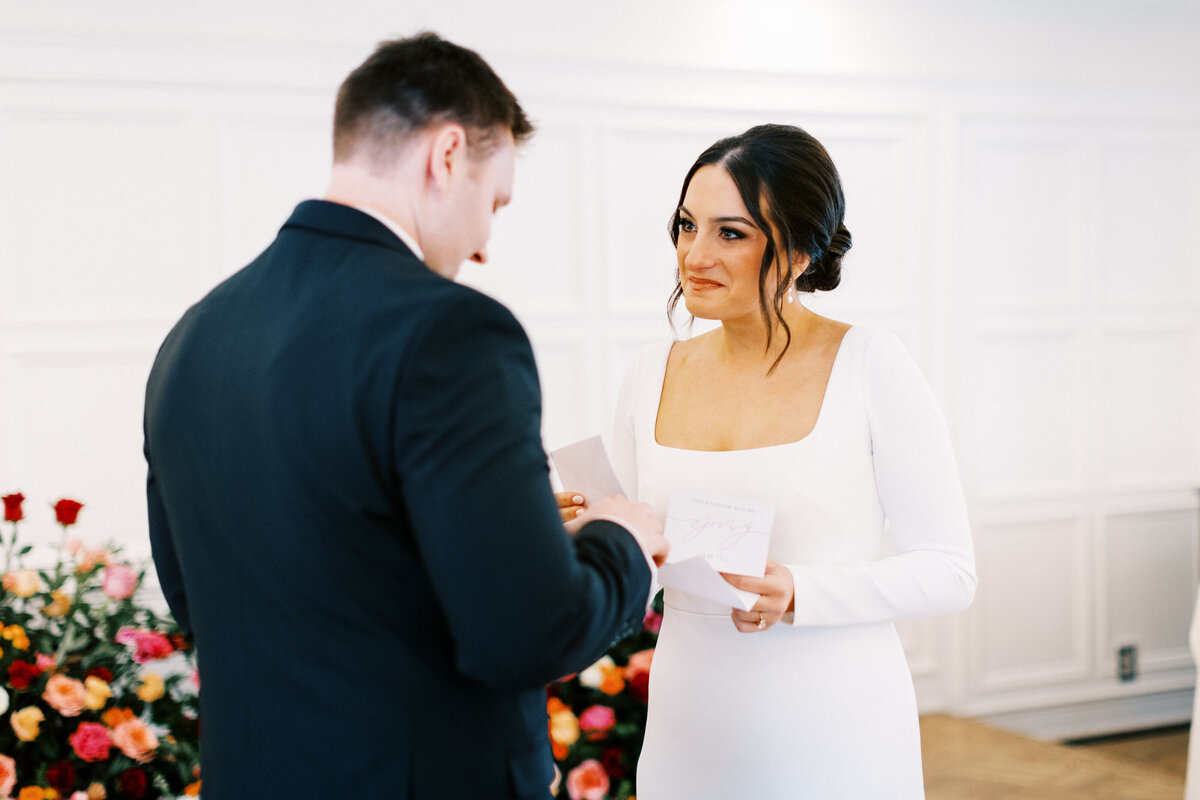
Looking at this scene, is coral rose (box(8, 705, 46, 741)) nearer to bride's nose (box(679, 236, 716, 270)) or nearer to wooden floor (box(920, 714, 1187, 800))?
bride's nose (box(679, 236, 716, 270))

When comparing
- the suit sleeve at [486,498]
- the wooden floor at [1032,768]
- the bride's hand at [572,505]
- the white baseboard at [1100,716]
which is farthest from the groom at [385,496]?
the white baseboard at [1100,716]

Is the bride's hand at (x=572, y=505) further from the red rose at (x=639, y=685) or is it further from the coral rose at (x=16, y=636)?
the coral rose at (x=16, y=636)

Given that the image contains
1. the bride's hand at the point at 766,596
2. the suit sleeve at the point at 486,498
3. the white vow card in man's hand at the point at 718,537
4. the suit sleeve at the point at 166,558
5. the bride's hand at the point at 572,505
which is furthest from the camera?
the bride's hand at the point at 572,505

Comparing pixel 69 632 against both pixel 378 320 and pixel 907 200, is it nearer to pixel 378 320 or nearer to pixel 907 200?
pixel 378 320

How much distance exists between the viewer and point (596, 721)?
2377 millimetres

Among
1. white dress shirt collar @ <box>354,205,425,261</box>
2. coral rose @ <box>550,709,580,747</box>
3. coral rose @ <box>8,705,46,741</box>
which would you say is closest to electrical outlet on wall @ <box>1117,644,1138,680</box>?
coral rose @ <box>550,709,580,747</box>

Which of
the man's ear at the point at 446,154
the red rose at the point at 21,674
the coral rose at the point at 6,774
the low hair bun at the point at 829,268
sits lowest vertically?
the coral rose at the point at 6,774

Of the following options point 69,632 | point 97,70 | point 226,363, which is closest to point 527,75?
point 97,70

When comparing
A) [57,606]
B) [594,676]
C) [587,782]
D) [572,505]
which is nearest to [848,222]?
[594,676]

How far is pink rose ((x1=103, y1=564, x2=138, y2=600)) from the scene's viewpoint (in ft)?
7.54

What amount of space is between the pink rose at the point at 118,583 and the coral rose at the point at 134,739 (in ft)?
1.01

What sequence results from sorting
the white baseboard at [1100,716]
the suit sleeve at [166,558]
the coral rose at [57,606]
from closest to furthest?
the suit sleeve at [166,558] < the coral rose at [57,606] < the white baseboard at [1100,716]

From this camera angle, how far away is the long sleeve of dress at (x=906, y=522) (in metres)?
1.57

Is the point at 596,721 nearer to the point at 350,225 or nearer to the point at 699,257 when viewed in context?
the point at 699,257
